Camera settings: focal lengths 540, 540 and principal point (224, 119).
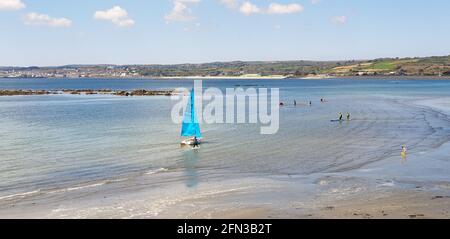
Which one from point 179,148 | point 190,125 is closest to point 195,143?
point 179,148

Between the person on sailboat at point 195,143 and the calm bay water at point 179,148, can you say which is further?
the person on sailboat at point 195,143

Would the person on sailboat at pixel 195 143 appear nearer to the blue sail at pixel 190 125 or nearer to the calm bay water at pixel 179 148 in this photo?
the calm bay water at pixel 179 148

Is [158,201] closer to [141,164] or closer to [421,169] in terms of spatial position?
[141,164]

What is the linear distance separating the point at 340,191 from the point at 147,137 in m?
25.4

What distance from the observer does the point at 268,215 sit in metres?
21.1

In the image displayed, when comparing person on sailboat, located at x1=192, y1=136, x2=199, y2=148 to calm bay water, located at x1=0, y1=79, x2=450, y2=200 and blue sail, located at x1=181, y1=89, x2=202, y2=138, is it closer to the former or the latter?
calm bay water, located at x1=0, y1=79, x2=450, y2=200

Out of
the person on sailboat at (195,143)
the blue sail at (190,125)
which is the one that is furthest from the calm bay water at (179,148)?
the blue sail at (190,125)

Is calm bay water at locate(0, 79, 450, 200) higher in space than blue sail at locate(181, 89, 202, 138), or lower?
lower

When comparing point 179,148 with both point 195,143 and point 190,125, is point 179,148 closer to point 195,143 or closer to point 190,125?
point 195,143

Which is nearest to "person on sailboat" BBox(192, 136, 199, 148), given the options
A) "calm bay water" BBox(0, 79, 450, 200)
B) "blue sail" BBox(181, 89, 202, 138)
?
"calm bay water" BBox(0, 79, 450, 200)

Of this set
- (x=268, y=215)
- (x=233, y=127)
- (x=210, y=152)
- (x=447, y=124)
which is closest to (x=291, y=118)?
(x=233, y=127)

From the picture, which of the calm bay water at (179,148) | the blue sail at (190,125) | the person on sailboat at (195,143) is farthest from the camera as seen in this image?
the blue sail at (190,125)

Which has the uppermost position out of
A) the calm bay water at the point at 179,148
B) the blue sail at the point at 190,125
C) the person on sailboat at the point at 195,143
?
the blue sail at the point at 190,125

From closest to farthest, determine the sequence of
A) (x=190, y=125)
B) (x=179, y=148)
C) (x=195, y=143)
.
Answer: (x=179, y=148) → (x=195, y=143) → (x=190, y=125)
